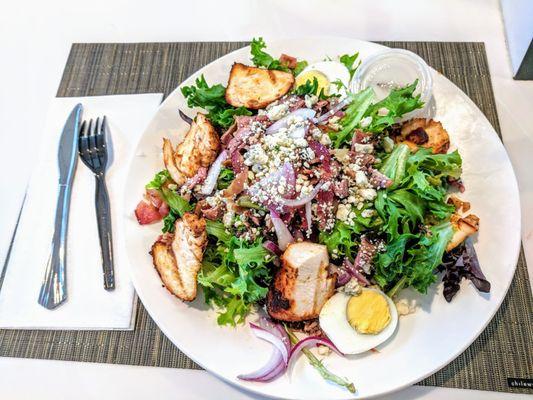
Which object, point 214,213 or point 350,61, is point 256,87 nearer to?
point 350,61

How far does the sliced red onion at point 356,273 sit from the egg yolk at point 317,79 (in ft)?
2.72

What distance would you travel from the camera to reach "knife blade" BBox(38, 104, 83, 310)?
7.09 ft

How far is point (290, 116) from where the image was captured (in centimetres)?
199

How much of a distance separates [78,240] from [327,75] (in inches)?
54.7

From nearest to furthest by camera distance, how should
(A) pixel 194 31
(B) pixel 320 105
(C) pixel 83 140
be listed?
1. (B) pixel 320 105
2. (C) pixel 83 140
3. (A) pixel 194 31

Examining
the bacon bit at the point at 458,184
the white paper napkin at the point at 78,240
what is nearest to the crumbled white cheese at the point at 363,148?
the bacon bit at the point at 458,184

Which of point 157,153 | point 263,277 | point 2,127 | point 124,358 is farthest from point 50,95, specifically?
point 263,277

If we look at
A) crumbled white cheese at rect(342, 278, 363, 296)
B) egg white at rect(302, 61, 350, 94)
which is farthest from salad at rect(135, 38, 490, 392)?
egg white at rect(302, 61, 350, 94)

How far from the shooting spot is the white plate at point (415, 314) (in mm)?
1735

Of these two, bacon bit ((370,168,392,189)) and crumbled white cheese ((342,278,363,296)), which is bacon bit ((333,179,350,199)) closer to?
bacon bit ((370,168,392,189))

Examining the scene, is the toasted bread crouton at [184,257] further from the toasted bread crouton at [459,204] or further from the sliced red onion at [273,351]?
the toasted bread crouton at [459,204]

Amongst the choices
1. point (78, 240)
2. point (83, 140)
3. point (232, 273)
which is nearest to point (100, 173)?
point (83, 140)

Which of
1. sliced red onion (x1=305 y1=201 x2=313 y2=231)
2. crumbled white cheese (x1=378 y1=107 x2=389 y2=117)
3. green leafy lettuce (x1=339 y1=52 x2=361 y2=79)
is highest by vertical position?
green leafy lettuce (x1=339 y1=52 x2=361 y2=79)

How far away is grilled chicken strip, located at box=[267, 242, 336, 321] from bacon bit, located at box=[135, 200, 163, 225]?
1.96 ft
